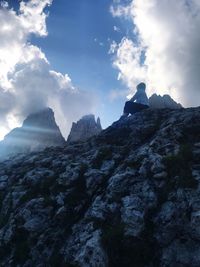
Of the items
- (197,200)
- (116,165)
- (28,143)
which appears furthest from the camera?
(28,143)

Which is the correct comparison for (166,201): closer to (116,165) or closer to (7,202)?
(116,165)

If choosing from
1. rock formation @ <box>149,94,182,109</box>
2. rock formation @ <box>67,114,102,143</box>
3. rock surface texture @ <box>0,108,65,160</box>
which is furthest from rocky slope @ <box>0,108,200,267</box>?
rock surface texture @ <box>0,108,65,160</box>

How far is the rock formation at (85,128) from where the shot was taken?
13312cm

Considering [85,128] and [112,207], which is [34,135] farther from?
[112,207]

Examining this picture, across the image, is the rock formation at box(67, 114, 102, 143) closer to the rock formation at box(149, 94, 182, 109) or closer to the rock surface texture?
the rock surface texture

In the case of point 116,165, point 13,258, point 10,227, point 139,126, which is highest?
point 139,126

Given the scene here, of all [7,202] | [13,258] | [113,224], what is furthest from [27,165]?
[113,224]

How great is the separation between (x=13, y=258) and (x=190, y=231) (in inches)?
659

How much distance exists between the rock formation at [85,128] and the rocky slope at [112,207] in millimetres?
89208

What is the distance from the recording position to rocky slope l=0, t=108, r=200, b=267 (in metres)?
22.5

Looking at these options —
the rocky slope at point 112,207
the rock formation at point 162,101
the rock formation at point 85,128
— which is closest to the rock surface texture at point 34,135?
the rock formation at point 85,128

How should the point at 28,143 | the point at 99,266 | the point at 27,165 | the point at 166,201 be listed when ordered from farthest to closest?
the point at 28,143, the point at 27,165, the point at 166,201, the point at 99,266

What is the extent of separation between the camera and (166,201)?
25750 mm

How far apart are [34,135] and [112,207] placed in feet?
498
